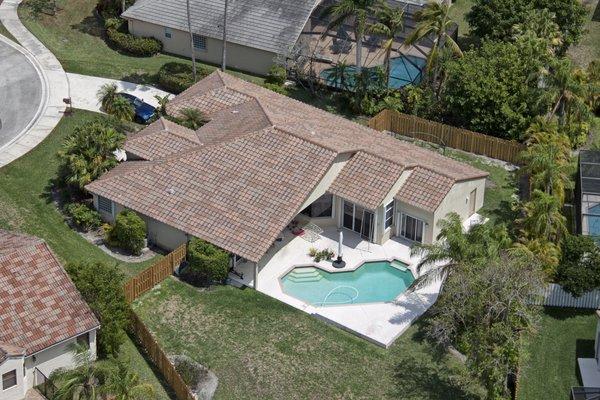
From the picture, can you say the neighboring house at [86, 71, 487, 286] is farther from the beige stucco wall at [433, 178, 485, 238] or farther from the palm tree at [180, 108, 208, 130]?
the palm tree at [180, 108, 208, 130]

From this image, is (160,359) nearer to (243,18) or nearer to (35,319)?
(35,319)

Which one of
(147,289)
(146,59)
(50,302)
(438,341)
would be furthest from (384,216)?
(146,59)

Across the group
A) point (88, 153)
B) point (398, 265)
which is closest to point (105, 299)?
point (88, 153)

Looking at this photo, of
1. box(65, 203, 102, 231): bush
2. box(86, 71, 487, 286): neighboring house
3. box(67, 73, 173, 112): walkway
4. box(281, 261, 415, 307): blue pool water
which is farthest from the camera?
box(67, 73, 173, 112): walkway

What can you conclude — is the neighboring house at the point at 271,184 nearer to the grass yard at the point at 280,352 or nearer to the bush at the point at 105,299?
the grass yard at the point at 280,352

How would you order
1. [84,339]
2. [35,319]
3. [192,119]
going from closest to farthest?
1. [35,319]
2. [84,339]
3. [192,119]

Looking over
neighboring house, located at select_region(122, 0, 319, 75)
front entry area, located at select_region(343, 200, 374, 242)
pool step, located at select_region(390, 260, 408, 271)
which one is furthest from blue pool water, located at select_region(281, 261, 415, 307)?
neighboring house, located at select_region(122, 0, 319, 75)
